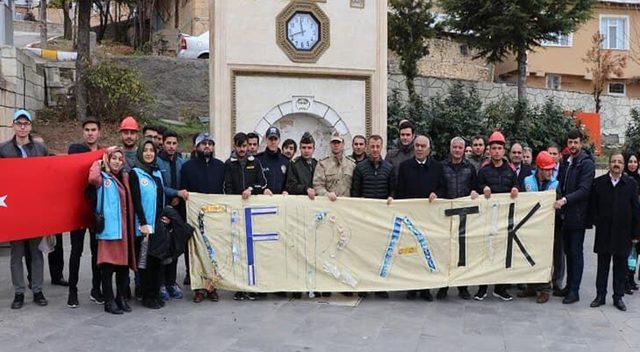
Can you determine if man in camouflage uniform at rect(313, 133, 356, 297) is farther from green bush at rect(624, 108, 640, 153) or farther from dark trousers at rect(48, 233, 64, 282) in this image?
green bush at rect(624, 108, 640, 153)

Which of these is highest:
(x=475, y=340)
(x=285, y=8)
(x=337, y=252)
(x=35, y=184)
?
(x=285, y=8)

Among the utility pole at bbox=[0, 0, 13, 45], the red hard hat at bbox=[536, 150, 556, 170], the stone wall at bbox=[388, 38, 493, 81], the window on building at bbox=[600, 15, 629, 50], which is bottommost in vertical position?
the red hard hat at bbox=[536, 150, 556, 170]

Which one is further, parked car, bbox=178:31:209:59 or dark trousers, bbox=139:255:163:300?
parked car, bbox=178:31:209:59

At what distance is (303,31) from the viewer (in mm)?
10117

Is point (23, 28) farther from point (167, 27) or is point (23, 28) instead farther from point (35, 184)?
point (35, 184)

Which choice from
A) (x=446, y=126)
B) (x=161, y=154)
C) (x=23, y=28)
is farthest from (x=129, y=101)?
(x=23, y=28)

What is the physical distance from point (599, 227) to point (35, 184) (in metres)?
5.77

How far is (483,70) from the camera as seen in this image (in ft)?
94.6

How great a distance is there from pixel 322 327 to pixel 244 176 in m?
2.02

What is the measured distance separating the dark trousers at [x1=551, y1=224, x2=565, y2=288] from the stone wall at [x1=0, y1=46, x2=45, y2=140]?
29.5ft

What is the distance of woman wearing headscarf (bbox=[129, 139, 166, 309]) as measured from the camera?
6453 millimetres

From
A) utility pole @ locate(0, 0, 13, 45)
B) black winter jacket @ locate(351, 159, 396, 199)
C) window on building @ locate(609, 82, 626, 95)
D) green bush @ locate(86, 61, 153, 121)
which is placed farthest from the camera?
window on building @ locate(609, 82, 626, 95)

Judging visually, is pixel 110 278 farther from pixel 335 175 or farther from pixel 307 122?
pixel 307 122

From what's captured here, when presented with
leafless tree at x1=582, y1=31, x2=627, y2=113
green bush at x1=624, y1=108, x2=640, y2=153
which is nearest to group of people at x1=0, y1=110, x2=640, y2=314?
green bush at x1=624, y1=108, x2=640, y2=153
